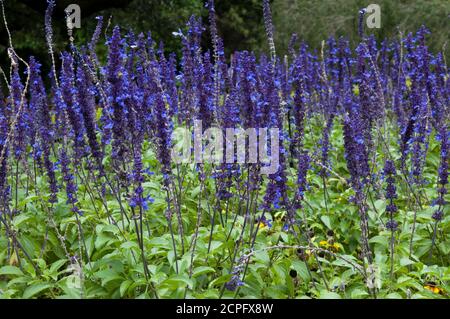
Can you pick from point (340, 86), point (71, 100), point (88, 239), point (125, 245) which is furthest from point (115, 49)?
point (340, 86)

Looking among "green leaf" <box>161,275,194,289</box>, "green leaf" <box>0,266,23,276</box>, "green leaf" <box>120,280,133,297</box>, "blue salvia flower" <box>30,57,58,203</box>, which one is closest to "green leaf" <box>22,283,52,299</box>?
"green leaf" <box>0,266,23,276</box>

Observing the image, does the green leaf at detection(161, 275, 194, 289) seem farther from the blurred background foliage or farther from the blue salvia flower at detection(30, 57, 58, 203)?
the blurred background foliage

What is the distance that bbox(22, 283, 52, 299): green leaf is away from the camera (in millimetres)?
3701

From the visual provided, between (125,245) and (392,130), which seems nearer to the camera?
(125,245)

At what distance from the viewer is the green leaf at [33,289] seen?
370 centimetres

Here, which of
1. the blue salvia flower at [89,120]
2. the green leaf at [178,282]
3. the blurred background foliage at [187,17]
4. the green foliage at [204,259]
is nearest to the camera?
the green leaf at [178,282]

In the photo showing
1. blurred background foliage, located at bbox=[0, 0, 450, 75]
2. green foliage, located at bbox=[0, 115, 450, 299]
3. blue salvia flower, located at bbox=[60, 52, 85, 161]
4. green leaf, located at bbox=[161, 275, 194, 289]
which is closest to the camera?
green leaf, located at bbox=[161, 275, 194, 289]

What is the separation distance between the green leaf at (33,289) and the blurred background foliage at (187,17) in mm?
12534

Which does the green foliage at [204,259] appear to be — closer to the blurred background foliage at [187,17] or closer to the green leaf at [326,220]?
the green leaf at [326,220]

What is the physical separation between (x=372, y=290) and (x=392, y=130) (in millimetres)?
5238

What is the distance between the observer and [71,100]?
4516 millimetres

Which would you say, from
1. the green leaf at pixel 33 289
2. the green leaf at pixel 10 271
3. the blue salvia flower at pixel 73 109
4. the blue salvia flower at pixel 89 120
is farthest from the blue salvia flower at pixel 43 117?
the green leaf at pixel 33 289

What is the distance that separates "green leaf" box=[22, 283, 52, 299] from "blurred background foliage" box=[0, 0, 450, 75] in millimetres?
12534
